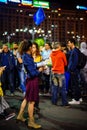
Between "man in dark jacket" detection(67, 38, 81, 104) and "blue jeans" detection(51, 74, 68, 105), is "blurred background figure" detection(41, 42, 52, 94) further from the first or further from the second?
"blue jeans" detection(51, 74, 68, 105)

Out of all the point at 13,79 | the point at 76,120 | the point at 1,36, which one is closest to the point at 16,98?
the point at 13,79

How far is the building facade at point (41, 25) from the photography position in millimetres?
100438

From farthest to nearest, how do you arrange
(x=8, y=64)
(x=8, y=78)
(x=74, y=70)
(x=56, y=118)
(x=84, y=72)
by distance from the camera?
(x=8, y=78)
(x=8, y=64)
(x=84, y=72)
(x=74, y=70)
(x=56, y=118)

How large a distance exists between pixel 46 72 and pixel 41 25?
91914mm

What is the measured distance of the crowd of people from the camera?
7.44m

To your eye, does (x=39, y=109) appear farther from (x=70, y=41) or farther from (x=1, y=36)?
(x=1, y=36)

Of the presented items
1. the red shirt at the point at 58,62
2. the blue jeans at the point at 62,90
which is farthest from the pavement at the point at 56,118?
the red shirt at the point at 58,62

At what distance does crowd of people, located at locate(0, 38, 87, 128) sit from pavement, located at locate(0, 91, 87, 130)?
25cm

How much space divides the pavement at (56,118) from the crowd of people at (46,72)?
25 cm

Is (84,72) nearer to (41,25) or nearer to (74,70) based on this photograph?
(74,70)

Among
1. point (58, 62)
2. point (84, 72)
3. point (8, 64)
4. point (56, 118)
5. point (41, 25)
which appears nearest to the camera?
point (56, 118)

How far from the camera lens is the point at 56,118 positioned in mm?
8336

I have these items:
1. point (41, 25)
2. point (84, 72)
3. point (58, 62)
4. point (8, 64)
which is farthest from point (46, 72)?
point (41, 25)

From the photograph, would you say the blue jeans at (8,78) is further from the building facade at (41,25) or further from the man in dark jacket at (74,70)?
the building facade at (41,25)
